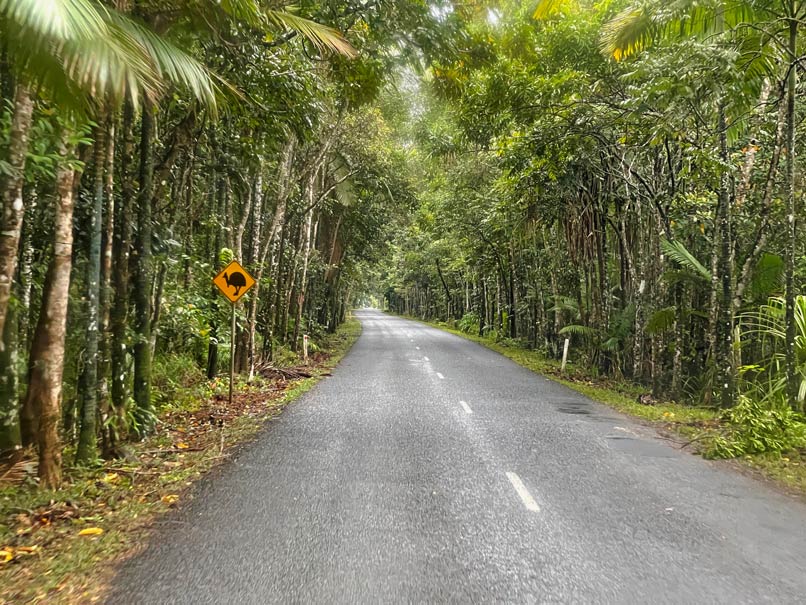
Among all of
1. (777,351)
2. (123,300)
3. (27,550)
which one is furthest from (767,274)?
(27,550)

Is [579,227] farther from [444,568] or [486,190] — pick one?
[444,568]

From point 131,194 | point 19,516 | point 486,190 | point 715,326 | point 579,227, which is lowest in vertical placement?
point 19,516

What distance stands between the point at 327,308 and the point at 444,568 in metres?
28.2

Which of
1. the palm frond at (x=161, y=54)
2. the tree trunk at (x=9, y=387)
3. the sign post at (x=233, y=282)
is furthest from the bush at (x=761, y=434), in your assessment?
the tree trunk at (x=9, y=387)

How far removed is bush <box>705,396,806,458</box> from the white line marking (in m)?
3.09

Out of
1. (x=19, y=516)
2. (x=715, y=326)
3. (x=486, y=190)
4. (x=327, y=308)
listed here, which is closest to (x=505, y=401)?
(x=715, y=326)

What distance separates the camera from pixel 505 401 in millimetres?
10938

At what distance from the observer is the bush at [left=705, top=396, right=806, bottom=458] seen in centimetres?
711

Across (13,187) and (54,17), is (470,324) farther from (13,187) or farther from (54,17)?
(54,17)

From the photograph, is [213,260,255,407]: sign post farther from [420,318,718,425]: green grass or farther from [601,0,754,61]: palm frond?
[420,318,718,425]: green grass

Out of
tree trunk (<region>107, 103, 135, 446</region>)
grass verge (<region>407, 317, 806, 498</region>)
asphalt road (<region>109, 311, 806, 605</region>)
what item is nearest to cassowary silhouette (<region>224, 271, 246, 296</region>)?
asphalt road (<region>109, 311, 806, 605</region>)

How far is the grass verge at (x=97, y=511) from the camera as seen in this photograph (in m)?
3.63

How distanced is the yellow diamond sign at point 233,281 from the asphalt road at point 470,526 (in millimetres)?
2753

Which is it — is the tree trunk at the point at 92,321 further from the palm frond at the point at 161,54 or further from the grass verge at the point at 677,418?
the grass verge at the point at 677,418
